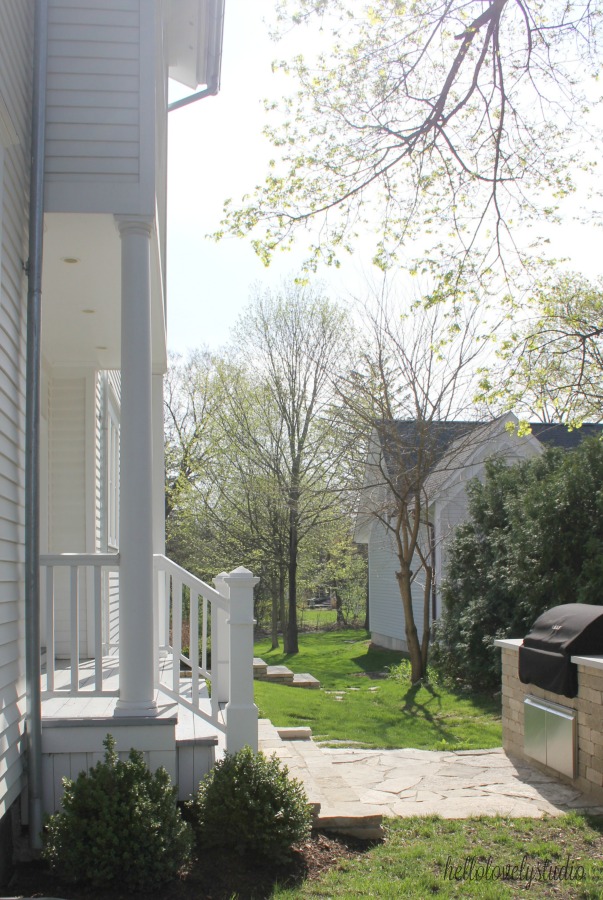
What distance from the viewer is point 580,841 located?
5020mm

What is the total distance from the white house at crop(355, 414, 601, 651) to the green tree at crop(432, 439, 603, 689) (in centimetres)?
75

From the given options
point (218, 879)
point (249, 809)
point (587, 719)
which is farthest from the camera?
point (587, 719)

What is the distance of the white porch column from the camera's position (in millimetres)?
4801

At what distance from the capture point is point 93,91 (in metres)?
5.17

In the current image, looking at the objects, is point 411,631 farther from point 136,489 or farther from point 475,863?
point 136,489

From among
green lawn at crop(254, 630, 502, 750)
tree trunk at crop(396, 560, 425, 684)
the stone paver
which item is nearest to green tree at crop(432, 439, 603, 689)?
tree trunk at crop(396, 560, 425, 684)

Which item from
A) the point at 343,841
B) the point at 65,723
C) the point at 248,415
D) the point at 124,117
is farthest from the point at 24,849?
the point at 248,415

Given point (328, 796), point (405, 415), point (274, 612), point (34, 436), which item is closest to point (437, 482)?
point (405, 415)

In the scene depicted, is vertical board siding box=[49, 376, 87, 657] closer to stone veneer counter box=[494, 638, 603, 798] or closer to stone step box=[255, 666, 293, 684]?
stone veneer counter box=[494, 638, 603, 798]

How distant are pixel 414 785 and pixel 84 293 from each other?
4531 millimetres

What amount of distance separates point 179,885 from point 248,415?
1624cm

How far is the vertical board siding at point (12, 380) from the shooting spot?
433 cm

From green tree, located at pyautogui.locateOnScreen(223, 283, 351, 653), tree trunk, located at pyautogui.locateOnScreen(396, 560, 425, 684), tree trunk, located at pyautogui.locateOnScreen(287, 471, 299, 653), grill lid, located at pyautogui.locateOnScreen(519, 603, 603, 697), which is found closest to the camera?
grill lid, located at pyautogui.locateOnScreen(519, 603, 603, 697)

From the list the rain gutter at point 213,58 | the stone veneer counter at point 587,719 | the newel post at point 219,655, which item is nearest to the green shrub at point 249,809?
the newel post at point 219,655
